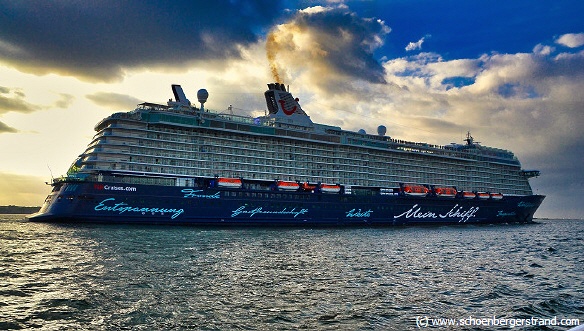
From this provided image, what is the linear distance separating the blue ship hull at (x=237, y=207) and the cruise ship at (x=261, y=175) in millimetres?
134

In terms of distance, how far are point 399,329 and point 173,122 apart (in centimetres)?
5244

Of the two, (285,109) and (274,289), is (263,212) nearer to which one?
(285,109)

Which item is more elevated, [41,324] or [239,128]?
[239,128]

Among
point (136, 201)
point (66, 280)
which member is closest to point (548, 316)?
point (66, 280)

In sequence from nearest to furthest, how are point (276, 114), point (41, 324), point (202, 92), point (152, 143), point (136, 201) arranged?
point (41, 324) < point (136, 201) < point (152, 143) < point (202, 92) < point (276, 114)

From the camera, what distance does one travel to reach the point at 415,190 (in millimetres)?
79125

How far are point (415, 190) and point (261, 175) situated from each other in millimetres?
31948

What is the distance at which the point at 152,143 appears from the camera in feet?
190

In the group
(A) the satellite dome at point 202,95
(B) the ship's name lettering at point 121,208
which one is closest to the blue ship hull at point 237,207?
(B) the ship's name lettering at point 121,208

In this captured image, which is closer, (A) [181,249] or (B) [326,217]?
(A) [181,249]

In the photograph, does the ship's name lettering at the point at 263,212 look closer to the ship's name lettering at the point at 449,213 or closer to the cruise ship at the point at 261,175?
the cruise ship at the point at 261,175

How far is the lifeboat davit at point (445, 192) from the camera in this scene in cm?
8312

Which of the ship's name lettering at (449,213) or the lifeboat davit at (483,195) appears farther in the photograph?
the lifeboat davit at (483,195)

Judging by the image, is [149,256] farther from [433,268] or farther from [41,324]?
[433,268]
